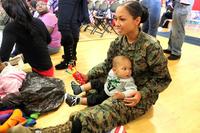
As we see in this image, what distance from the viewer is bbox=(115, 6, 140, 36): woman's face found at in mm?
1878

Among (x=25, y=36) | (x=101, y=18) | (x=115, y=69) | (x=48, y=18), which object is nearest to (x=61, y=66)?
(x=48, y=18)

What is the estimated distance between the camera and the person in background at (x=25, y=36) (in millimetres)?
2262

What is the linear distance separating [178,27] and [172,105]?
1.59 m

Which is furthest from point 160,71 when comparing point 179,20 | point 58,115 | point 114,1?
point 114,1

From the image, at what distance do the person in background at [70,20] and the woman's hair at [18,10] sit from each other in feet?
2.34

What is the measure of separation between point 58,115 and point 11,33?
0.83 metres

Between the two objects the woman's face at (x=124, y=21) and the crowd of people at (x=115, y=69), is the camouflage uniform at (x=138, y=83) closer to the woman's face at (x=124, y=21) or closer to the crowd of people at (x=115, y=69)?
the crowd of people at (x=115, y=69)

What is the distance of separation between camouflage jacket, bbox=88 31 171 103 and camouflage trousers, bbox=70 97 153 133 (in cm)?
14

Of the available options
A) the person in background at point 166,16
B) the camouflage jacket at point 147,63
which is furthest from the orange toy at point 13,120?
the person in background at point 166,16

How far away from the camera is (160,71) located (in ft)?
6.45

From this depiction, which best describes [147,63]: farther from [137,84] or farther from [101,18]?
[101,18]

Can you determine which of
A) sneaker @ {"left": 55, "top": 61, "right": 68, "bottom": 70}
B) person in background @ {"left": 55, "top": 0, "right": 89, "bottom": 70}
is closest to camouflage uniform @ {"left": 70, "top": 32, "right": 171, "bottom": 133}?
person in background @ {"left": 55, "top": 0, "right": 89, "bottom": 70}

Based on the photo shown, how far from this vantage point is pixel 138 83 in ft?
6.82

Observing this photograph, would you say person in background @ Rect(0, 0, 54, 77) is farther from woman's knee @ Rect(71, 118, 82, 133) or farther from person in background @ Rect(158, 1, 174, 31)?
person in background @ Rect(158, 1, 174, 31)
